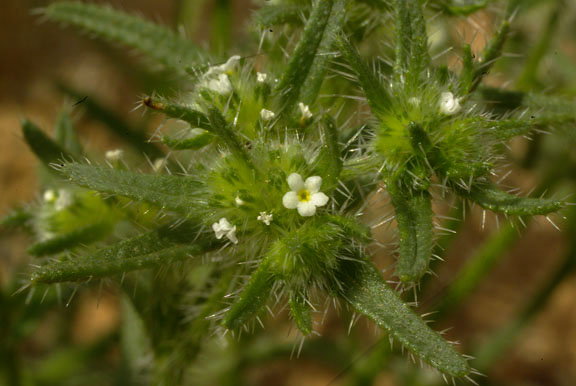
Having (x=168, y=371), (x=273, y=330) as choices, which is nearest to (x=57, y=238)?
(x=168, y=371)

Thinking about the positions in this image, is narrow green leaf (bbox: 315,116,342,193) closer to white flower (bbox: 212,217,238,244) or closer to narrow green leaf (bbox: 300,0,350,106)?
narrow green leaf (bbox: 300,0,350,106)

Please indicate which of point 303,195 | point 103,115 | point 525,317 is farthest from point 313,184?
point 525,317

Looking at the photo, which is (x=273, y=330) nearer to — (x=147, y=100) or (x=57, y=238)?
(x=57, y=238)

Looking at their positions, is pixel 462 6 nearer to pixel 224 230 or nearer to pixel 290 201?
pixel 290 201

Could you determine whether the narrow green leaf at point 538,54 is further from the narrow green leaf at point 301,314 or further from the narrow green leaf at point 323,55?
the narrow green leaf at point 301,314

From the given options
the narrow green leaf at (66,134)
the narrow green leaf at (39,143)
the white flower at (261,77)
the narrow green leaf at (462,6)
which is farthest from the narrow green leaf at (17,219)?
the narrow green leaf at (462,6)

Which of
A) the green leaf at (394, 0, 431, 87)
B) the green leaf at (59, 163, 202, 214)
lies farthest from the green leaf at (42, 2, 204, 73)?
the green leaf at (394, 0, 431, 87)

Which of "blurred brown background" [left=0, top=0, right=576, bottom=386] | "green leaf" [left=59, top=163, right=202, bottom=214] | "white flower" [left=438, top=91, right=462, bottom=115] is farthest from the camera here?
"blurred brown background" [left=0, top=0, right=576, bottom=386]
